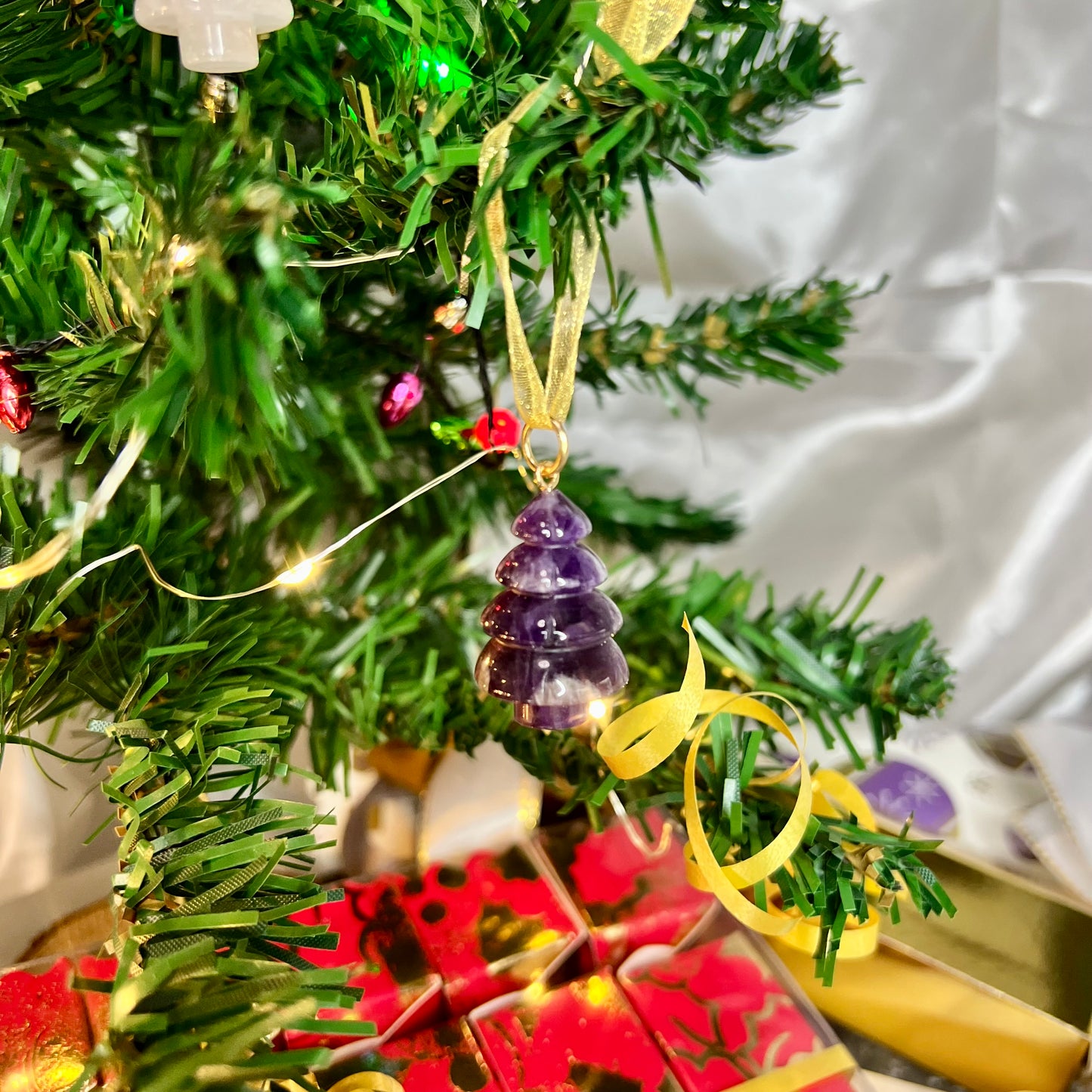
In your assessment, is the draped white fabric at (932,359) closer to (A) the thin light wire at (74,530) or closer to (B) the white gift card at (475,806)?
(B) the white gift card at (475,806)

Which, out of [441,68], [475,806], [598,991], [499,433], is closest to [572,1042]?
[598,991]

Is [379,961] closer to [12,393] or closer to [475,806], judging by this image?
[475,806]

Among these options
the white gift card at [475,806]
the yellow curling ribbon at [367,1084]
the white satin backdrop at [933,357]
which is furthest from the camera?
the white satin backdrop at [933,357]

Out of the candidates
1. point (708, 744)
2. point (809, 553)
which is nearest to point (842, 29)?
point (809, 553)

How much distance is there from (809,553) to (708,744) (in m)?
0.36

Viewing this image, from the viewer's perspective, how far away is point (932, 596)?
65cm

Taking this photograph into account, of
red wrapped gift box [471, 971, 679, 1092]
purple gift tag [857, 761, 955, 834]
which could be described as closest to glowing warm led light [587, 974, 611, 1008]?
red wrapped gift box [471, 971, 679, 1092]

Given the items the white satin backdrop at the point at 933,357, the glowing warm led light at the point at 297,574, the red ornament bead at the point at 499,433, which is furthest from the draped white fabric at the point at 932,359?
the glowing warm led light at the point at 297,574

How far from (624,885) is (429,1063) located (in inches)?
4.7

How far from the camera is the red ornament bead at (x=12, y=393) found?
0.27 m

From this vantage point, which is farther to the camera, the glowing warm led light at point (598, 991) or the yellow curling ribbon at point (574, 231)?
the glowing warm led light at point (598, 991)

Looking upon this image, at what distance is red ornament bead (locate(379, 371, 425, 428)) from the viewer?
→ 356 mm

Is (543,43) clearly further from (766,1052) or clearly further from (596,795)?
(766,1052)

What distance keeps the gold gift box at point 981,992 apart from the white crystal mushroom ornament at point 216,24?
0.41 metres
